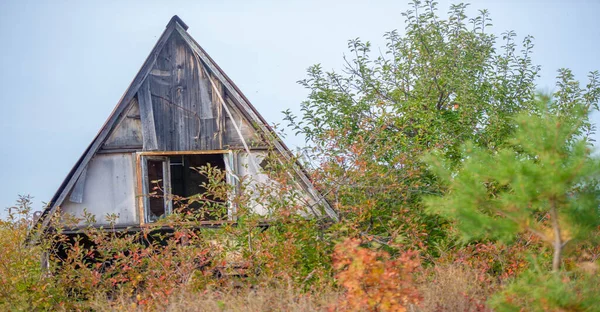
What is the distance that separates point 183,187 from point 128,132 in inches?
231

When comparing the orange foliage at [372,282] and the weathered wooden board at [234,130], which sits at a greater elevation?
the weathered wooden board at [234,130]

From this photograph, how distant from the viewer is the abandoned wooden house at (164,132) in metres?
11.9

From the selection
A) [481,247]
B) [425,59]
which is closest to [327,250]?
[481,247]

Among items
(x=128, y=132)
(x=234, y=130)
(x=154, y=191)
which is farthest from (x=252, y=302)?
(x=154, y=191)

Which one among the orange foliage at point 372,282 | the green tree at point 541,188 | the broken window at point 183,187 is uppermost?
the broken window at point 183,187

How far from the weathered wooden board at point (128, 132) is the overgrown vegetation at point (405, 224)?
1613 mm

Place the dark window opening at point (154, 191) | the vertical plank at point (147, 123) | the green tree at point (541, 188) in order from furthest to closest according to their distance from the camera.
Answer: the dark window opening at point (154, 191) → the vertical plank at point (147, 123) → the green tree at point (541, 188)

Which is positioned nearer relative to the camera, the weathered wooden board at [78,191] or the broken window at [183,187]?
the broken window at [183,187]

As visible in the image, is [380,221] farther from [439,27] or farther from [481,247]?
[439,27]

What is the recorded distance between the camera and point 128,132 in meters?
12.2

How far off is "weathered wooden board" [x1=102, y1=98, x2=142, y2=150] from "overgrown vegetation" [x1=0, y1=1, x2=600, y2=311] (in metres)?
1.61

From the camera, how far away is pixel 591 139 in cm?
1317

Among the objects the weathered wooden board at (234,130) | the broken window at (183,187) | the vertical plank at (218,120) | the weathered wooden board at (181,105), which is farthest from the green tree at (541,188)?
the weathered wooden board at (181,105)

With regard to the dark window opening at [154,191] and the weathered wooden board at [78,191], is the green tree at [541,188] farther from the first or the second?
the dark window opening at [154,191]
